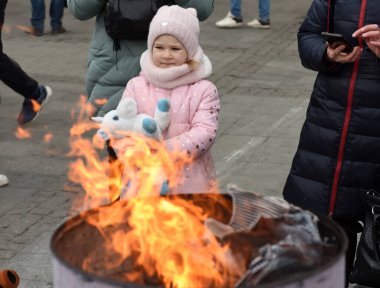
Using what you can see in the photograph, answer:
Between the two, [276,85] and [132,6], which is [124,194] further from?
[276,85]

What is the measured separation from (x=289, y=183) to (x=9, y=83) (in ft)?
14.8

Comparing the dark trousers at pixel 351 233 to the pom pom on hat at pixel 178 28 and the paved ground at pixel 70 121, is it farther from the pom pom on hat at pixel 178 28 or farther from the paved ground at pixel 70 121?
the paved ground at pixel 70 121

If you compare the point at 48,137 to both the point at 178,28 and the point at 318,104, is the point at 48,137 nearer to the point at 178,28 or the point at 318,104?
the point at 178,28

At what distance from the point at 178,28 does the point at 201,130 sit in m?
0.55

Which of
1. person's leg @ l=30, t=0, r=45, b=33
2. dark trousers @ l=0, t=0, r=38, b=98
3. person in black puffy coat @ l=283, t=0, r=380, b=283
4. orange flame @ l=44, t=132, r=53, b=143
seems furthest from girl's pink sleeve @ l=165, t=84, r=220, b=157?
person's leg @ l=30, t=0, r=45, b=33

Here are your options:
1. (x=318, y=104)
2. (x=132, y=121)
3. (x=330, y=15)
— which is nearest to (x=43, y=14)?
(x=132, y=121)

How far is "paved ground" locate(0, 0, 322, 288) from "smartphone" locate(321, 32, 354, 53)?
7.67 ft

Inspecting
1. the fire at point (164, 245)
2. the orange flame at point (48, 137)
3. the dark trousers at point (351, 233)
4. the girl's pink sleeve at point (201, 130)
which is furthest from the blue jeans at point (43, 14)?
the fire at point (164, 245)

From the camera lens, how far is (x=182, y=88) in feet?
16.5

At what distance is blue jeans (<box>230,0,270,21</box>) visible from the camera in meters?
13.6

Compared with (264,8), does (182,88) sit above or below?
above

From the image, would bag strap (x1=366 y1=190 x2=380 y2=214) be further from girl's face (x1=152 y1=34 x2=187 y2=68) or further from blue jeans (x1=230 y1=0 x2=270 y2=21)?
blue jeans (x1=230 y1=0 x2=270 y2=21)

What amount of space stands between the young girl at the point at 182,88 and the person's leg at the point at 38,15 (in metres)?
8.50

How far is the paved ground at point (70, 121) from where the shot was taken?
677 centimetres
